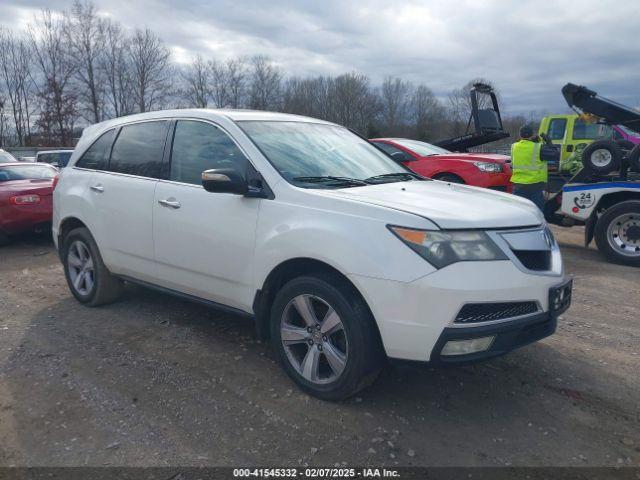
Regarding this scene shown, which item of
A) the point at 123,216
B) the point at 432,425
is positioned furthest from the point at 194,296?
the point at 432,425

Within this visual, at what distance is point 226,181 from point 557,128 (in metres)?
13.1

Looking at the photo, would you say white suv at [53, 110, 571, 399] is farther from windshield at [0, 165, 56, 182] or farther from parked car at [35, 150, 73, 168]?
parked car at [35, 150, 73, 168]

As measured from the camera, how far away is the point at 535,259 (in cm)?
307

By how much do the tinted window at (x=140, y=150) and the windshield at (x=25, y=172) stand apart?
218 inches

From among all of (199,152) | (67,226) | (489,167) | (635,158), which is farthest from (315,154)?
(489,167)

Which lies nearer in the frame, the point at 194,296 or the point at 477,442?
the point at 477,442

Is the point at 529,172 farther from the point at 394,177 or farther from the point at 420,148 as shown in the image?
the point at 394,177

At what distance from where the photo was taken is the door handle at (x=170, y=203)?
392cm

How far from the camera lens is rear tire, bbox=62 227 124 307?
4867mm

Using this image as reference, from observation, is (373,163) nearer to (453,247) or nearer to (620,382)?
(453,247)

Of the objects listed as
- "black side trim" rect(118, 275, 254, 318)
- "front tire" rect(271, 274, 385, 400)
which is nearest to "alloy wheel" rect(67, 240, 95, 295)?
"black side trim" rect(118, 275, 254, 318)

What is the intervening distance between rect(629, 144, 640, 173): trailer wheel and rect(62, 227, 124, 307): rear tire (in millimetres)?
6927

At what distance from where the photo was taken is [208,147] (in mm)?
3926

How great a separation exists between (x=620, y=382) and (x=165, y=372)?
10.3 ft
